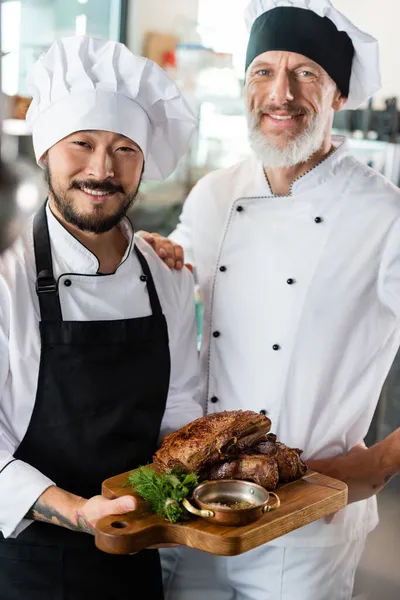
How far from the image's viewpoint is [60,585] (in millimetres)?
1895

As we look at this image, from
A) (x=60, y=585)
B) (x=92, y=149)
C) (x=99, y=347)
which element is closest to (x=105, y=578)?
(x=60, y=585)

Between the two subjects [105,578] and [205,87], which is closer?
[105,578]

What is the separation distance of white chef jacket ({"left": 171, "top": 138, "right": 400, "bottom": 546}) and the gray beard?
2.5 inches

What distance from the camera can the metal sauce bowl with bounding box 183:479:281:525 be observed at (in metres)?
1.54

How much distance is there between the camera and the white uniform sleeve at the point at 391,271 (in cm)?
213

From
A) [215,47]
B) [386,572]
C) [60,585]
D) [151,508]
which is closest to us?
[151,508]

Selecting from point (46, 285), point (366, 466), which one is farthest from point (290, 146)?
point (366, 466)

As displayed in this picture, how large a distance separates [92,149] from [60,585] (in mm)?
1039

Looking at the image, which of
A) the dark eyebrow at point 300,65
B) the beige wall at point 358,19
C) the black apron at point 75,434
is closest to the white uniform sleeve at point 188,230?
the dark eyebrow at point 300,65

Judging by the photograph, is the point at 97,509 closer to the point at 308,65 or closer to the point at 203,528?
the point at 203,528

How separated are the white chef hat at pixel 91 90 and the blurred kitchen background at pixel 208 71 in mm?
1159

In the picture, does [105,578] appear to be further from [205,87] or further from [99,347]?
[205,87]

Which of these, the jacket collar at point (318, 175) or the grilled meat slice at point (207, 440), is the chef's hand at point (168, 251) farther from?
the grilled meat slice at point (207, 440)

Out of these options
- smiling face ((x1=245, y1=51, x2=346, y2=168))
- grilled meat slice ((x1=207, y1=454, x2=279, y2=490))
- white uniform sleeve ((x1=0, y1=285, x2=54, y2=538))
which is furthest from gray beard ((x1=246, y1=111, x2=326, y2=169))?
white uniform sleeve ((x1=0, y1=285, x2=54, y2=538))
